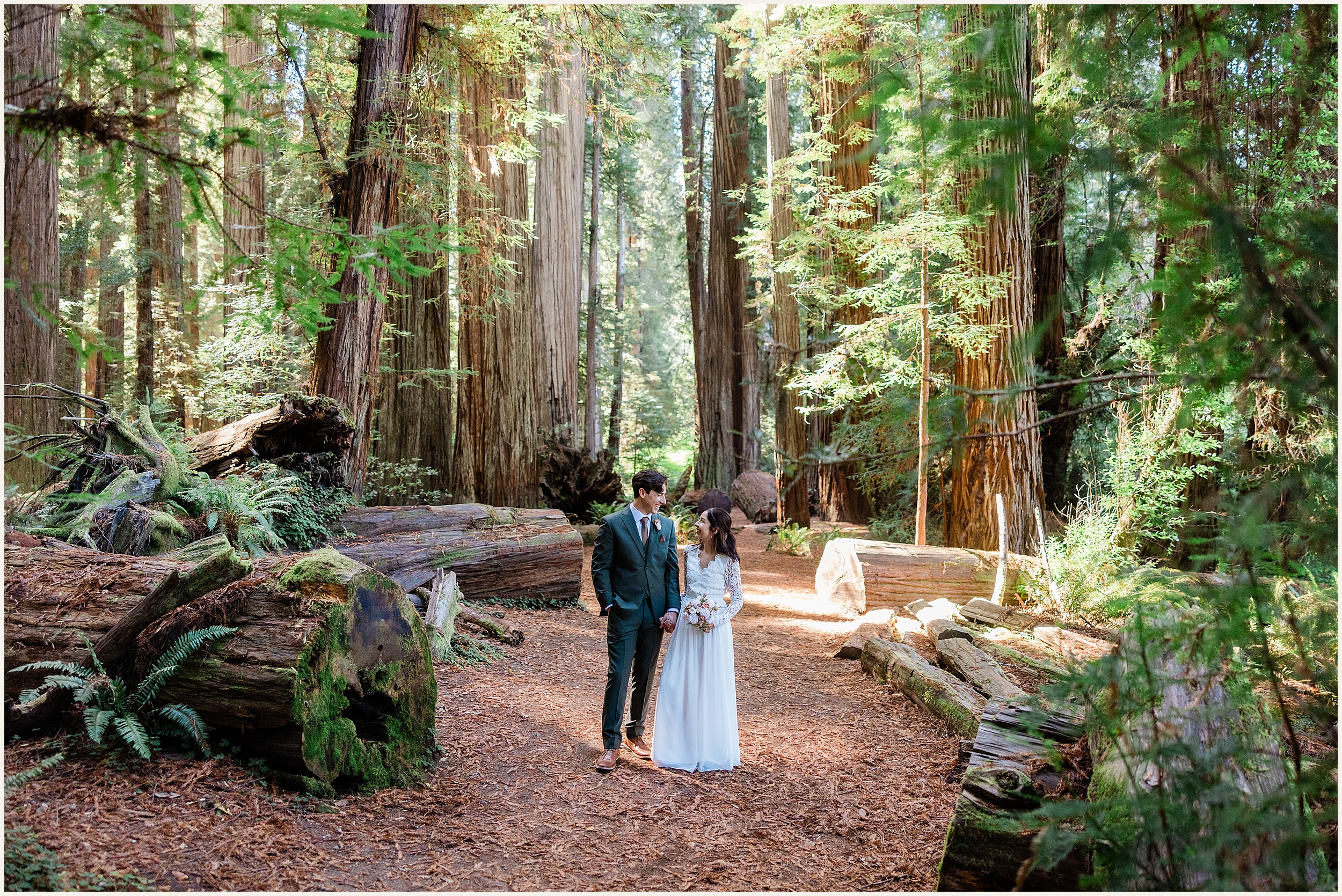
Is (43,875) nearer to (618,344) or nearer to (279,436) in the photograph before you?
(279,436)

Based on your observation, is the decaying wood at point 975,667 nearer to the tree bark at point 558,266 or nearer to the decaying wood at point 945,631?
the decaying wood at point 945,631

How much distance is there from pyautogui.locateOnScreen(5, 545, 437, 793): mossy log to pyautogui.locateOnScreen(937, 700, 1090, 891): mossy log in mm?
3006

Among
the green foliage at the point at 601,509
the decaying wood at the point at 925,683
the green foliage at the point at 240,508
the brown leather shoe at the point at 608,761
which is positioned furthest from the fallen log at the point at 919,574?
the green foliage at the point at 240,508

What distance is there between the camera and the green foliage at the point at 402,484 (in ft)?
37.9

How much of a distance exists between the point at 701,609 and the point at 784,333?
34.4 feet

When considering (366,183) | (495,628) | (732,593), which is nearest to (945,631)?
(732,593)

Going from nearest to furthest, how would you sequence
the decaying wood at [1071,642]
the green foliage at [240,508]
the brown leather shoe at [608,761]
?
the brown leather shoe at [608,761]
the green foliage at [240,508]
the decaying wood at [1071,642]

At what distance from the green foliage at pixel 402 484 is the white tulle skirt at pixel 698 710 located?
647 cm

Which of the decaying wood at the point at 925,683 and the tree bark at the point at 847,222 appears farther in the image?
the tree bark at the point at 847,222

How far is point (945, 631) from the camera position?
7711 millimetres

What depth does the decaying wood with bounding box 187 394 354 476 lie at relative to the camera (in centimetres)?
789

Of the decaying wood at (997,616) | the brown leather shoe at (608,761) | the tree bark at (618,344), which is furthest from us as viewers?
the tree bark at (618,344)

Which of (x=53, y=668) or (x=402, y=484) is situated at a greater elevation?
(x=402, y=484)

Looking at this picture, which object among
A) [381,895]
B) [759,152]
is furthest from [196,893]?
[759,152]
